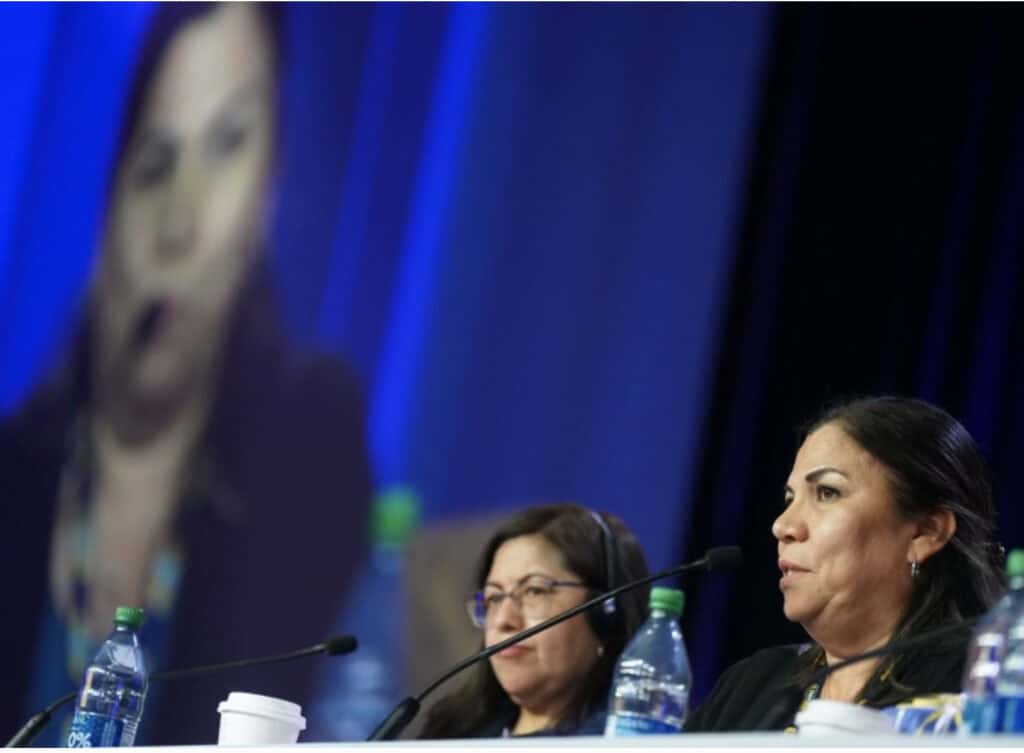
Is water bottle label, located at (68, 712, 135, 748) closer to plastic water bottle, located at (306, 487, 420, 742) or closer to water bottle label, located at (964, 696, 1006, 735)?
water bottle label, located at (964, 696, 1006, 735)

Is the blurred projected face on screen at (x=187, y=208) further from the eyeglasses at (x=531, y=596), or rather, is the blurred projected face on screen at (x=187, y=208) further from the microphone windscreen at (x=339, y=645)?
the microphone windscreen at (x=339, y=645)

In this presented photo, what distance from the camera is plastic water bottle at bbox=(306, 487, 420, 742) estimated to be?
4.23 meters

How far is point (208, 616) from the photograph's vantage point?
4711 mm

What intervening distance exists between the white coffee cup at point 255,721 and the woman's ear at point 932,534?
88cm

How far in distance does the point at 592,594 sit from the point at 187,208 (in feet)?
8.87

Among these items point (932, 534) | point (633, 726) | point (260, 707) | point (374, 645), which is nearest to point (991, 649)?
point (633, 726)

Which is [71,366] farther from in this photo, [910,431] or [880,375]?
[910,431]

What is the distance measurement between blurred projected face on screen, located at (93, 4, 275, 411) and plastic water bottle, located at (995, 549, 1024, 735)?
3784 mm

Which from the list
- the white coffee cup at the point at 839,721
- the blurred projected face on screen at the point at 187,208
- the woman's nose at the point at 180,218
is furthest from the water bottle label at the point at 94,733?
the woman's nose at the point at 180,218

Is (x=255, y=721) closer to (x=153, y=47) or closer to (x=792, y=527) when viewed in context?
(x=792, y=527)

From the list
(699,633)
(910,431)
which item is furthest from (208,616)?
(910,431)

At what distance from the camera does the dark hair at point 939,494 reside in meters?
2.19

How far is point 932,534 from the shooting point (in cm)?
223

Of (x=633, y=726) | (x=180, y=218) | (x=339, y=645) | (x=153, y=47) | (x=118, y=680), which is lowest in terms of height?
(x=118, y=680)
